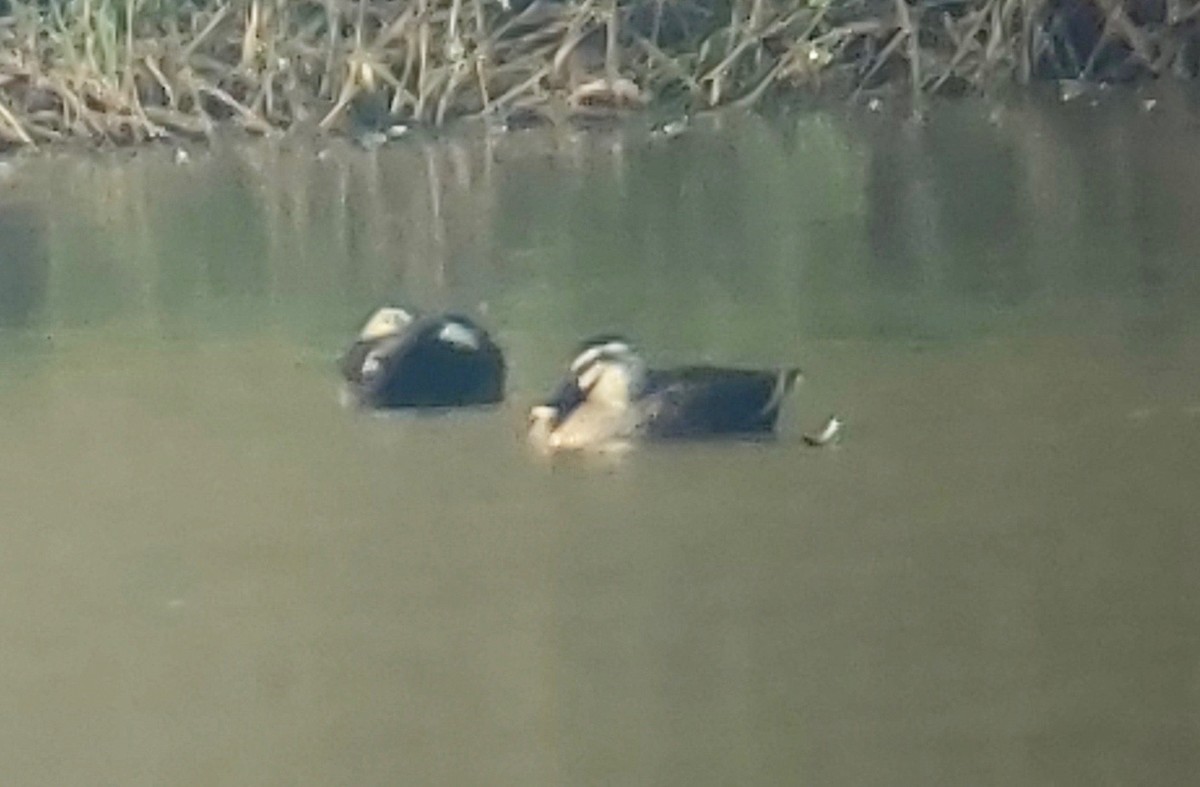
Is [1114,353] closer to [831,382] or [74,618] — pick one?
[831,382]

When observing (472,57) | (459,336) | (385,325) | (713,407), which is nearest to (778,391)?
(713,407)

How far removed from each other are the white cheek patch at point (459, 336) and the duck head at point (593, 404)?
0.12 metres

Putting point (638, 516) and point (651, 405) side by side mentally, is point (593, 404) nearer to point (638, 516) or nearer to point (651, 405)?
point (651, 405)

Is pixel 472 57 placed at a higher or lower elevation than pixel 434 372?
lower

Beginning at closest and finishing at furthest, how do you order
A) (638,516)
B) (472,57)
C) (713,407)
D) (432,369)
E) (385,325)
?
(638,516) < (713,407) < (432,369) < (385,325) < (472,57)

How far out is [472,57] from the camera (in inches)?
155

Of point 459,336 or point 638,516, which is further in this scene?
point 459,336

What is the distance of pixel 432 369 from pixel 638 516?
41cm

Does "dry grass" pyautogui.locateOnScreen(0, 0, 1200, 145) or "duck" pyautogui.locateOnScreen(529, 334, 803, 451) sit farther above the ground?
"duck" pyautogui.locateOnScreen(529, 334, 803, 451)

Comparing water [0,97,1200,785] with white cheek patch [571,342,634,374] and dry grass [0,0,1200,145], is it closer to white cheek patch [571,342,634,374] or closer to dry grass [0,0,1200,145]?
white cheek patch [571,342,634,374]

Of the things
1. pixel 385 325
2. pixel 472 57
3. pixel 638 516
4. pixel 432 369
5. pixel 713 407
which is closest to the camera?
pixel 638 516

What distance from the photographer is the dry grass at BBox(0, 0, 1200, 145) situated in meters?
3.92

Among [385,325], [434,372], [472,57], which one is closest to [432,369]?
[434,372]

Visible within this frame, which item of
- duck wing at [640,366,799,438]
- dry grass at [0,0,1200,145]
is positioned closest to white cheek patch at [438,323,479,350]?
duck wing at [640,366,799,438]
